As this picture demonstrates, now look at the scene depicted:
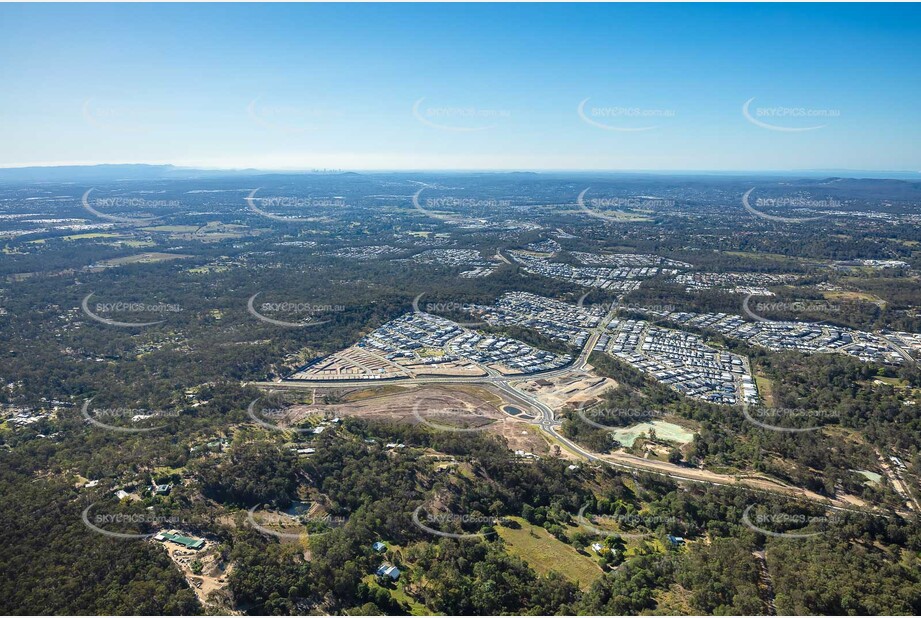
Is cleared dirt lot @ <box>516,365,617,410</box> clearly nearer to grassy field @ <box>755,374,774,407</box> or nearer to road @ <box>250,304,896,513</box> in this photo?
road @ <box>250,304,896,513</box>

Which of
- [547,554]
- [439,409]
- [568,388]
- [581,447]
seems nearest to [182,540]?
[547,554]

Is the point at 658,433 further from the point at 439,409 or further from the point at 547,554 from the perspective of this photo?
the point at 439,409

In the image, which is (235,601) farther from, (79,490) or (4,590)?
(79,490)

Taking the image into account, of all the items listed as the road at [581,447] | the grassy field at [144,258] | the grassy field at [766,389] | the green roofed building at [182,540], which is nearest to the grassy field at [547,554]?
the road at [581,447]

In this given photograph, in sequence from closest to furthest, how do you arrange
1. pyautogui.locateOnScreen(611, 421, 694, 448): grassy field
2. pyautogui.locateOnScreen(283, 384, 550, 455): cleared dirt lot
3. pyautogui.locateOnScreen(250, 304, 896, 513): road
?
pyautogui.locateOnScreen(250, 304, 896, 513): road < pyautogui.locateOnScreen(611, 421, 694, 448): grassy field < pyautogui.locateOnScreen(283, 384, 550, 455): cleared dirt lot

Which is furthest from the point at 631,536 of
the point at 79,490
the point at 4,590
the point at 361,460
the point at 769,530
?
the point at 79,490

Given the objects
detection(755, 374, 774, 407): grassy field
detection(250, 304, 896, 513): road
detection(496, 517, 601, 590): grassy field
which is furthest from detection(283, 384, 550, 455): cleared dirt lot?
detection(755, 374, 774, 407): grassy field
